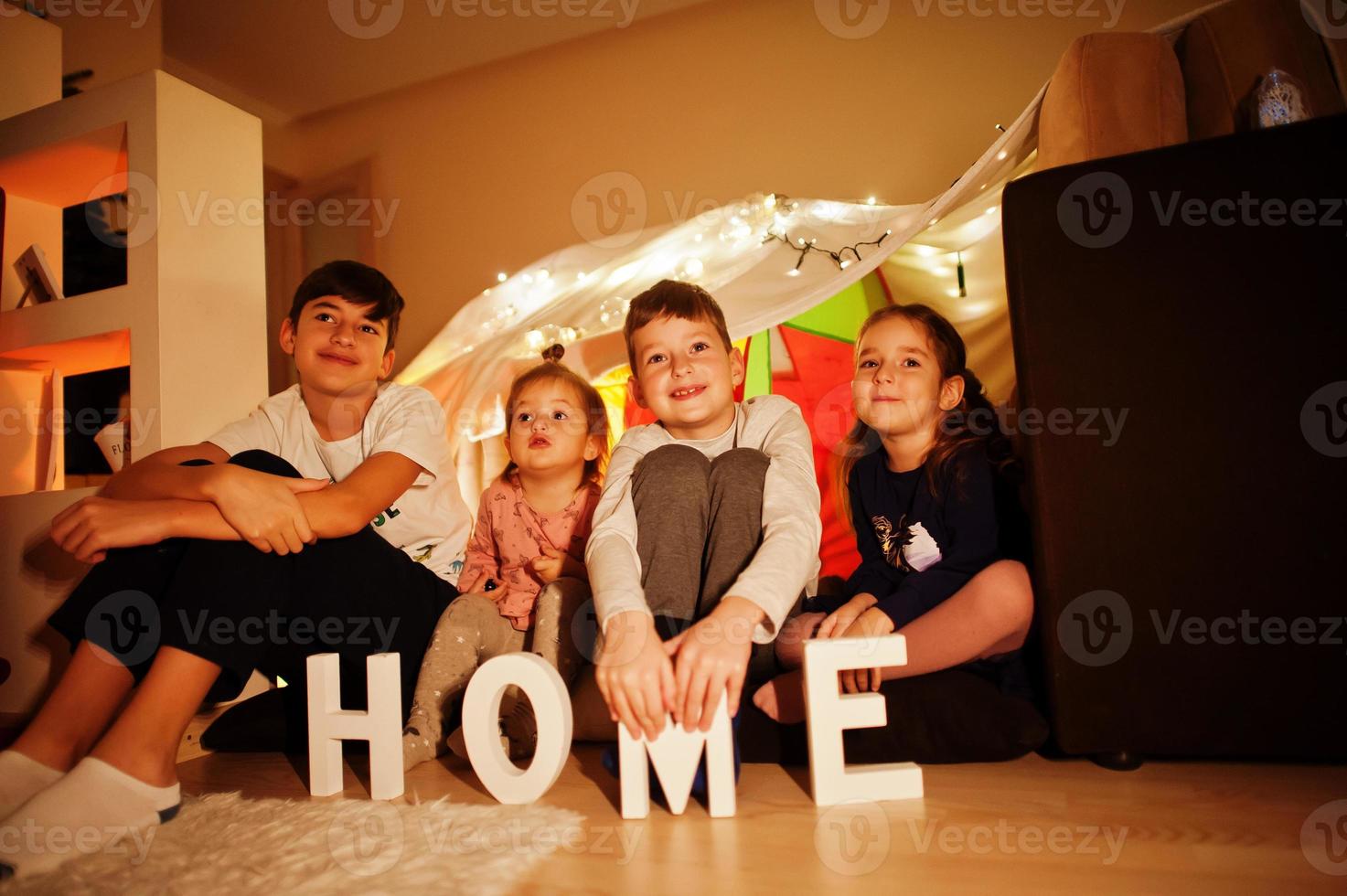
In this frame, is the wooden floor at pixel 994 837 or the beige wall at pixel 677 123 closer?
the wooden floor at pixel 994 837

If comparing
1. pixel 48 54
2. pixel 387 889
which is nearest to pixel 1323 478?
pixel 387 889

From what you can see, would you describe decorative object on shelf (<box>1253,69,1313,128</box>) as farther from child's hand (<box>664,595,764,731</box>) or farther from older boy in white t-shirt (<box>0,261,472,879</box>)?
older boy in white t-shirt (<box>0,261,472,879</box>)

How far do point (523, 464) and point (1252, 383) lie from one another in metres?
1.02

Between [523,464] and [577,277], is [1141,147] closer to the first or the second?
[523,464]

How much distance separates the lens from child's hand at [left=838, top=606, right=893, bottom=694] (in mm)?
946

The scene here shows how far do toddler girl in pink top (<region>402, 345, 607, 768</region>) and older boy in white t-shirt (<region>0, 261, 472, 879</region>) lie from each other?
62 mm

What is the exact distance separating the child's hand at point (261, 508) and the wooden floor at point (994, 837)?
0.32 meters

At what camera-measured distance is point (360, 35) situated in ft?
9.12

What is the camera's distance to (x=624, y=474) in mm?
1055

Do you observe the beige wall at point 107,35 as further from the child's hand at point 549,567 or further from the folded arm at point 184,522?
the child's hand at point 549,567

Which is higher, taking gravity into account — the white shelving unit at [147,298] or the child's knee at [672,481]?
the white shelving unit at [147,298]

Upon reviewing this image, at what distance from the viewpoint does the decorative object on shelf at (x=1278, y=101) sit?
3.38 feet

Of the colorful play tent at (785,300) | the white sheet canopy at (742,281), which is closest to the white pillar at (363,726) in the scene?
the colorful play tent at (785,300)

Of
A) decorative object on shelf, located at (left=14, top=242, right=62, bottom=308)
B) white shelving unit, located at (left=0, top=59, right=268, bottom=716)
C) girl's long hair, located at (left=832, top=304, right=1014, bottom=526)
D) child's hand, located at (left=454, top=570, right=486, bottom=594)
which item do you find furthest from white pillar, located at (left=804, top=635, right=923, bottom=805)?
decorative object on shelf, located at (left=14, top=242, right=62, bottom=308)
